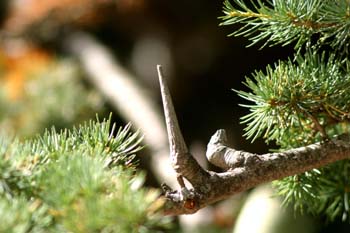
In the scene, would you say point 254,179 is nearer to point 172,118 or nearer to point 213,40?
point 172,118

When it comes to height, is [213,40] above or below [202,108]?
above

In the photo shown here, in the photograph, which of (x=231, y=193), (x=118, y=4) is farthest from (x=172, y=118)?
(x=118, y=4)

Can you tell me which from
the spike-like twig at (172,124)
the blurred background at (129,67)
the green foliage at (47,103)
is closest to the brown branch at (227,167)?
the spike-like twig at (172,124)

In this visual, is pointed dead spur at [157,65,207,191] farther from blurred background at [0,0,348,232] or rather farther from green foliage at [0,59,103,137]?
green foliage at [0,59,103,137]

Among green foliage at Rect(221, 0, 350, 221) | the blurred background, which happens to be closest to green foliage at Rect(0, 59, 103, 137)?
the blurred background

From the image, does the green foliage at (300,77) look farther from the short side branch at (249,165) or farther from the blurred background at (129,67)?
the blurred background at (129,67)

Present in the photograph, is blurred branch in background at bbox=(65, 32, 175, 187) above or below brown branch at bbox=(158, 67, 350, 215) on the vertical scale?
above

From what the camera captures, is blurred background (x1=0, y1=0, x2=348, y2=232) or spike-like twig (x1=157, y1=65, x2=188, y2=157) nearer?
spike-like twig (x1=157, y1=65, x2=188, y2=157)
